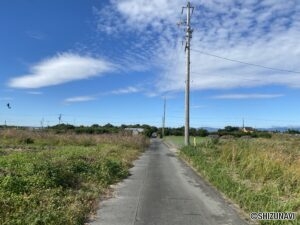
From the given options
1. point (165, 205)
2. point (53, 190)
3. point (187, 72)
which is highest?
point (187, 72)

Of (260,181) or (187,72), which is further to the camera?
(187,72)

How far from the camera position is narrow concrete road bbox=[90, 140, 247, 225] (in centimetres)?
998

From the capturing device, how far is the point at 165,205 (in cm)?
1180

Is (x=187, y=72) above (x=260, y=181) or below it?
above

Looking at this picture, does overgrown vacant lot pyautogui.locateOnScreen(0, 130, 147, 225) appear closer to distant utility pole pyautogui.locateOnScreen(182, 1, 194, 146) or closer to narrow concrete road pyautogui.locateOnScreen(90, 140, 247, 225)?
narrow concrete road pyautogui.locateOnScreen(90, 140, 247, 225)

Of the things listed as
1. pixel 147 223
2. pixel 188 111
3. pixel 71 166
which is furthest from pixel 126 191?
pixel 188 111

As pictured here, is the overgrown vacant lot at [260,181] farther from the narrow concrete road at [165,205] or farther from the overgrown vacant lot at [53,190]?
the overgrown vacant lot at [53,190]

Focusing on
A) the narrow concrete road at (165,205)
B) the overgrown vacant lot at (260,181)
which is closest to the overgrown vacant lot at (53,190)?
the narrow concrete road at (165,205)

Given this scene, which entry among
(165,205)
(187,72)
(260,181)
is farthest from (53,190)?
(187,72)

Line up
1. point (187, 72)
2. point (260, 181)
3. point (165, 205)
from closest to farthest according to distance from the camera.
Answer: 1. point (165, 205)
2. point (260, 181)
3. point (187, 72)

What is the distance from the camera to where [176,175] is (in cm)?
1947

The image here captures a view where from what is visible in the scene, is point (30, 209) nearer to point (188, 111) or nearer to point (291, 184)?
point (291, 184)

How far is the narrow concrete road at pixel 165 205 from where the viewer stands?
32.7 feet

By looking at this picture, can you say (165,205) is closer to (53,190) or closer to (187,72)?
(53,190)
